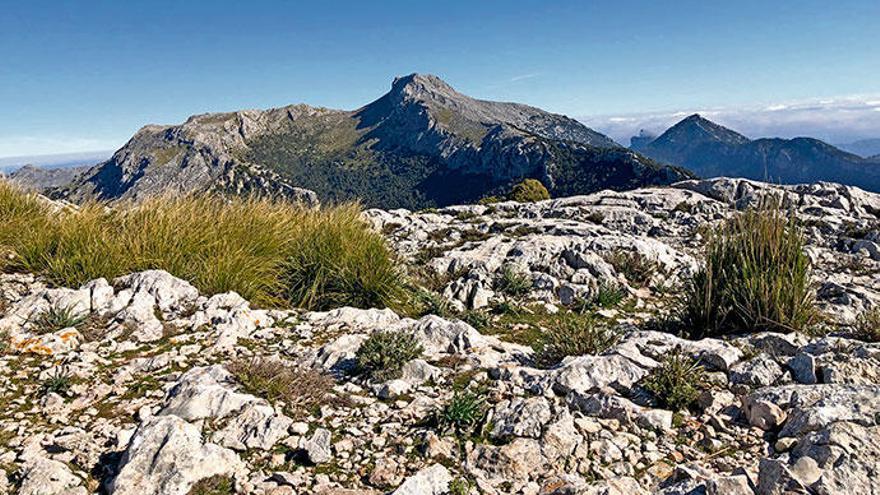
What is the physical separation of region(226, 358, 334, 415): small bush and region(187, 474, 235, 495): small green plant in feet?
3.12

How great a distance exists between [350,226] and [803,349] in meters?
7.79

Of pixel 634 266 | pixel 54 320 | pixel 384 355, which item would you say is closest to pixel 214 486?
pixel 384 355

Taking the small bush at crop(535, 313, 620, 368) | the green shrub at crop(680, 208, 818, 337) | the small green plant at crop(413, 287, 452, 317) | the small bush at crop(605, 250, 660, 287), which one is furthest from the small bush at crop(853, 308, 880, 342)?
the small green plant at crop(413, 287, 452, 317)

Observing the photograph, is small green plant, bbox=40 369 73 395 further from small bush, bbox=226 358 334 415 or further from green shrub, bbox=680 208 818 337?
green shrub, bbox=680 208 818 337

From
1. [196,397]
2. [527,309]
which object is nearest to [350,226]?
[527,309]

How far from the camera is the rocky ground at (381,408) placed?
3.64 metres

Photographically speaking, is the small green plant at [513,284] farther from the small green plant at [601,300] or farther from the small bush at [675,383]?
the small bush at [675,383]

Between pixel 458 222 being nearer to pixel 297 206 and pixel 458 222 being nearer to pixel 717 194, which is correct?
pixel 297 206

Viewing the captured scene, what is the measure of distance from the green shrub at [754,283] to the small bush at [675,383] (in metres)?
2.28

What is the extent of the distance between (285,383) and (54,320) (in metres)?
3.69

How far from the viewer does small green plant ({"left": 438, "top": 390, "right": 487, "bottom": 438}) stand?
432cm

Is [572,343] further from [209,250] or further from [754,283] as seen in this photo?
[209,250]

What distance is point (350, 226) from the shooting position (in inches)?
402

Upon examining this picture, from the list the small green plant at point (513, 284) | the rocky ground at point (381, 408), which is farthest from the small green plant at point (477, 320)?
the small green plant at point (513, 284)
